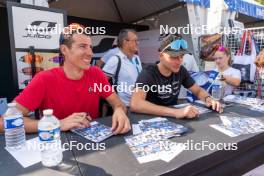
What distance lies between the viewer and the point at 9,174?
831 mm

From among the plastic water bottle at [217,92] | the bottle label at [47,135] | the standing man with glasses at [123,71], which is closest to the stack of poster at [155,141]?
the bottle label at [47,135]

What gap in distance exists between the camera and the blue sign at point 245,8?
3.94 m

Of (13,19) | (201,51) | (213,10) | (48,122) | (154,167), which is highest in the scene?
(213,10)

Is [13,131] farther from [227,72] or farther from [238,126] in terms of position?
[227,72]

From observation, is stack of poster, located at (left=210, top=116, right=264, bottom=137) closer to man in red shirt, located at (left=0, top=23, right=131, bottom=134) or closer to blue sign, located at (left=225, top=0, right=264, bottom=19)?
man in red shirt, located at (left=0, top=23, right=131, bottom=134)

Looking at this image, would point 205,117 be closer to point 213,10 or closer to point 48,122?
point 48,122

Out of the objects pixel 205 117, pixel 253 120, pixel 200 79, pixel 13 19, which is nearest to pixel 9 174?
pixel 205 117

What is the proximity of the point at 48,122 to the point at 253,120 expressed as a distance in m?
1.20

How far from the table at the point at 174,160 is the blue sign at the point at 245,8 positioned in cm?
322

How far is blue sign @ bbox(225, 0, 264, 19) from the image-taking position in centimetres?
394

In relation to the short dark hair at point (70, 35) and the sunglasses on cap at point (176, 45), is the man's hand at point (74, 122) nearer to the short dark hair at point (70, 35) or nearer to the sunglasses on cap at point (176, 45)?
the short dark hair at point (70, 35)

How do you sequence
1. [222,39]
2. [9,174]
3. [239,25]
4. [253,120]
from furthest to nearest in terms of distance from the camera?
[239,25] → [222,39] → [253,120] → [9,174]

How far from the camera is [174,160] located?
0.94 metres

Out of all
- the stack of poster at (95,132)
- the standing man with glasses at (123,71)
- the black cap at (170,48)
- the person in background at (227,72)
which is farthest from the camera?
the person in background at (227,72)
